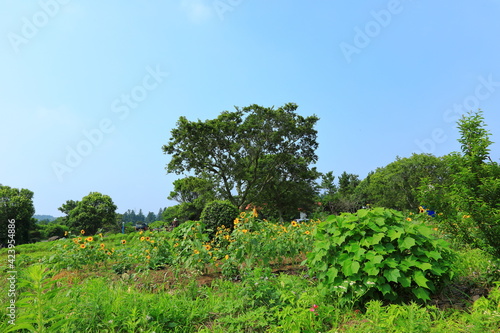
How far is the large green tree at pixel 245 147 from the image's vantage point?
21984 mm

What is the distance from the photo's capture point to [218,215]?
8.41 m

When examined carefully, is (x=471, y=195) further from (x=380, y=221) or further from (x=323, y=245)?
(x=323, y=245)

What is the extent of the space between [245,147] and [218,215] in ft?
47.6

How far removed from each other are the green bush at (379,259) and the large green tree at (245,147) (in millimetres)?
18416

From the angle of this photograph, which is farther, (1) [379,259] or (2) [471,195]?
(2) [471,195]

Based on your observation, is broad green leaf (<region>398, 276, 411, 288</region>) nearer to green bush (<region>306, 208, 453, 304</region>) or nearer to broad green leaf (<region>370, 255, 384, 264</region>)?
green bush (<region>306, 208, 453, 304</region>)

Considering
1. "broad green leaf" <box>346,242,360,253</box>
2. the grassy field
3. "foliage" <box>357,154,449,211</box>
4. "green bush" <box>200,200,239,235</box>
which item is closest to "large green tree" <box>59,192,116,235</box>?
"green bush" <box>200,200,239,235</box>

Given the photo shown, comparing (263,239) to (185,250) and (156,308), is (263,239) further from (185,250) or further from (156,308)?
(156,308)

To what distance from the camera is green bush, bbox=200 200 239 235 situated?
27.2 feet

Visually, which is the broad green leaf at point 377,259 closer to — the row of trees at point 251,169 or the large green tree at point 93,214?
the row of trees at point 251,169

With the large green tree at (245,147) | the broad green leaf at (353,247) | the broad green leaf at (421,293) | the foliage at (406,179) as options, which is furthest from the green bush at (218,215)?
the foliage at (406,179)

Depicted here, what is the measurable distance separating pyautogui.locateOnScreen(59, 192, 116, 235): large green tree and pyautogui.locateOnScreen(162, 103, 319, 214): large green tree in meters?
14.9

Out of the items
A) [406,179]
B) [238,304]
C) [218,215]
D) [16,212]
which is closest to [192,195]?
[16,212]

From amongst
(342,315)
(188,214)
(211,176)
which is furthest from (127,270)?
(188,214)
